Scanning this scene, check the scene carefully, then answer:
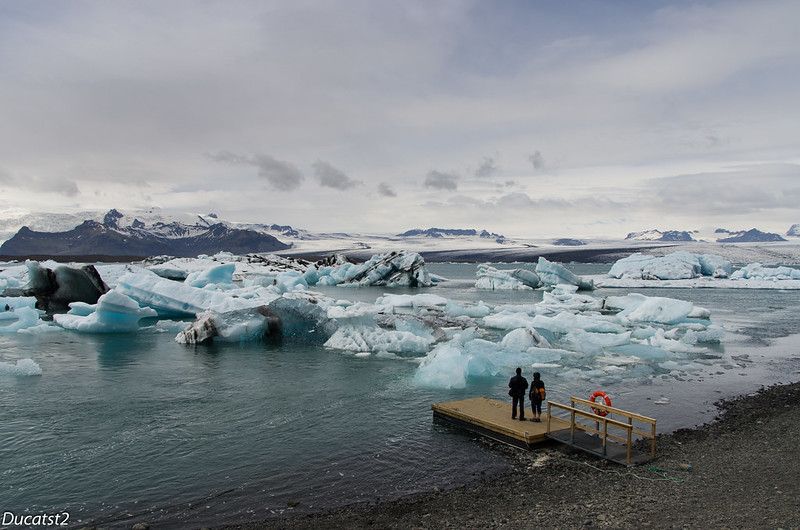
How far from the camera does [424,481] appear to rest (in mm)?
7285

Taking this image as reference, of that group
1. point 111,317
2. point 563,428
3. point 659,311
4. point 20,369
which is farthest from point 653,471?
point 111,317

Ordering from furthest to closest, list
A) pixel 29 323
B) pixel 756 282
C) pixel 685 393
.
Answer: pixel 756 282 < pixel 29 323 < pixel 685 393

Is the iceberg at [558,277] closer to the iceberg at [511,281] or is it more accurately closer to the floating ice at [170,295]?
the iceberg at [511,281]

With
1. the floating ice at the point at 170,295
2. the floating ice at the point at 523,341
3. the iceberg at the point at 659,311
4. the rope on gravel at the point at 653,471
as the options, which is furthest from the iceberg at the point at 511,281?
the rope on gravel at the point at 653,471

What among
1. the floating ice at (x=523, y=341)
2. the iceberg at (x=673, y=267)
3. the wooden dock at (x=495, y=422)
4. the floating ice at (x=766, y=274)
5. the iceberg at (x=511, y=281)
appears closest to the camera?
the wooden dock at (x=495, y=422)

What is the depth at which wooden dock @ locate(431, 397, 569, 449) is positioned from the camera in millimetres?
8461

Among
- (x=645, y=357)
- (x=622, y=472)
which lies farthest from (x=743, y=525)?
(x=645, y=357)

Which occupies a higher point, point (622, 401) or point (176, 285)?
point (176, 285)

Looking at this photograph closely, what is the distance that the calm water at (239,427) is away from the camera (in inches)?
273

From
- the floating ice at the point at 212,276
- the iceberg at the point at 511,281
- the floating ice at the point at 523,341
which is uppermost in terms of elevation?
the floating ice at the point at 212,276

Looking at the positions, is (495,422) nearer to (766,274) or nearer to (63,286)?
(63,286)

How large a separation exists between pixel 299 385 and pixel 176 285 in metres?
11.9

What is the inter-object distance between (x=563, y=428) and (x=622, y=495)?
2148 millimetres

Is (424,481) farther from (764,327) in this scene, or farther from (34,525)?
(764,327)
